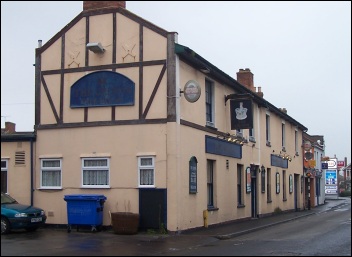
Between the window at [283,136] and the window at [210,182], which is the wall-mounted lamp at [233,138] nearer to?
the window at [210,182]

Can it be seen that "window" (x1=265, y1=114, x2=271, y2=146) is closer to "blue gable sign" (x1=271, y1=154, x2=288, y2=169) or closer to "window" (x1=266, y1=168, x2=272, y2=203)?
"blue gable sign" (x1=271, y1=154, x2=288, y2=169)

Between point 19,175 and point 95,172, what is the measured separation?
3.42m

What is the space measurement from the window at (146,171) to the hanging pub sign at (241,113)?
6.10 metres

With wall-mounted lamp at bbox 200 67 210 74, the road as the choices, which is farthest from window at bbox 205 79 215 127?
the road

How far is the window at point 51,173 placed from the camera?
21.3 metres

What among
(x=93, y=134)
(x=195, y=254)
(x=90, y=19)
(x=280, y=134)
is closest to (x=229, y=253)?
(x=195, y=254)

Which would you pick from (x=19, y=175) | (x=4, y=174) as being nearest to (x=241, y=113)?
(x=19, y=175)

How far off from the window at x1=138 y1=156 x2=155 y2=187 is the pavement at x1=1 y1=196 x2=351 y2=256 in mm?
1816

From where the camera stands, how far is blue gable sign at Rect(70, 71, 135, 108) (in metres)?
20.4

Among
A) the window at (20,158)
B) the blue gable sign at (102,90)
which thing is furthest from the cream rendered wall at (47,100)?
the window at (20,158)

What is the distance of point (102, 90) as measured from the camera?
20.8 metres

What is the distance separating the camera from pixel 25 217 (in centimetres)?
1827

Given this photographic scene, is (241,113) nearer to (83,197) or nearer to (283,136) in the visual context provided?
(83,197)

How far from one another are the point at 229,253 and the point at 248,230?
7.37 metres
